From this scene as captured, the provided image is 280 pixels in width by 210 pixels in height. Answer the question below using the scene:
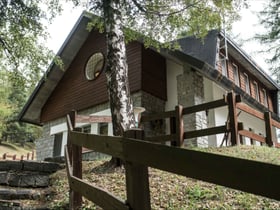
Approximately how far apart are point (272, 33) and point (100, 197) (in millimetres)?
18417

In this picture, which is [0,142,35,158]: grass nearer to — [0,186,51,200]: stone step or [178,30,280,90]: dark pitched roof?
[178,30,280,90]: dark pitched roof

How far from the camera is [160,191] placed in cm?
418

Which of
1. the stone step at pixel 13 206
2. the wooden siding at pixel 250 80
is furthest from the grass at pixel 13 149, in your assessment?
the stone step at pixel 13 206

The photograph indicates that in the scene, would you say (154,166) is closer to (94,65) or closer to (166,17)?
(166,17)

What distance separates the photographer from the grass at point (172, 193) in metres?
3.67

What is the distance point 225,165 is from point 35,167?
198 inches

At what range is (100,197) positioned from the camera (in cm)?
257

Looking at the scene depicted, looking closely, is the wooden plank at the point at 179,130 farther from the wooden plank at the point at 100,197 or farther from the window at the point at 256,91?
the window at the point at 256,91

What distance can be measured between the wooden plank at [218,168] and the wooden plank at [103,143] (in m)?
0.40

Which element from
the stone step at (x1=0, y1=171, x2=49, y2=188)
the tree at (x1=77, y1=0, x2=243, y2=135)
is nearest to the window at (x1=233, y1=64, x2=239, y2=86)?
the tree at (x1=77, y1=0, x2=243, y2=135)

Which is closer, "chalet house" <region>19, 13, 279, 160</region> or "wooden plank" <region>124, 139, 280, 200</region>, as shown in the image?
"wooden plank" <region>124, 139, 280, 200</region>

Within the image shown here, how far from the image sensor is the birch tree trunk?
5.66 meters

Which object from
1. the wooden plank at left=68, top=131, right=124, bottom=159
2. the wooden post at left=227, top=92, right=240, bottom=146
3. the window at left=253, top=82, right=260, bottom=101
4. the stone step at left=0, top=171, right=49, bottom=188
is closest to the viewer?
the wooden plank at left=68, top=131, right=124, bottom=159

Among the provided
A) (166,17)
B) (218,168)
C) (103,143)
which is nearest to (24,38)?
(166,17)
